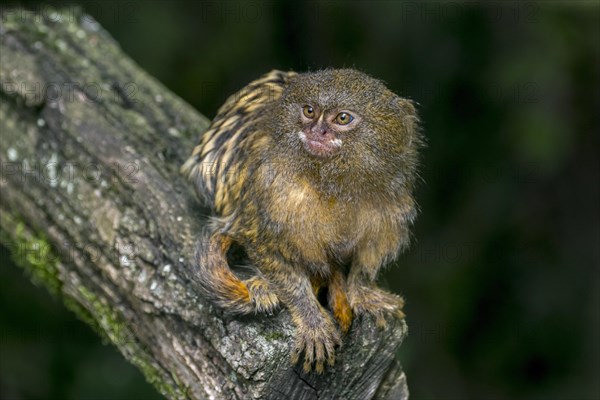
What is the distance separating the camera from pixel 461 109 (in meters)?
5.63

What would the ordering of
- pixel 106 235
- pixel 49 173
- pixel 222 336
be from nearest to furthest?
pixel 222 336 < pixel 106 235 < pixel 49 173

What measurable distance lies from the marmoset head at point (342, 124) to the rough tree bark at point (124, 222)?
651mm

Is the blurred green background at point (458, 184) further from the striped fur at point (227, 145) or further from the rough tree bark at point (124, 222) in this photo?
the striped fur at point (227, 145)

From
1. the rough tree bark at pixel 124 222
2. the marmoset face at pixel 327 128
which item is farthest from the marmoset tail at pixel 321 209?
the rough tree bark at pixel 124 222

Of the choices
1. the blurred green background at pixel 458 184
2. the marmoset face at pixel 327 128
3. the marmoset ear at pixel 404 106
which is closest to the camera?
the marmoset face at pixel 327 128

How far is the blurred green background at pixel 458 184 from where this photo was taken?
17.8 ft

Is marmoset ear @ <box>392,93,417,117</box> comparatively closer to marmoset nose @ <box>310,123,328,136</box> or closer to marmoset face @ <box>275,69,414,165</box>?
marmoset face @ <box>275,69,414,165</box>

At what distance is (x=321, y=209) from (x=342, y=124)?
1.18ft

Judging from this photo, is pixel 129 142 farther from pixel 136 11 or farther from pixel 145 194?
pixel 136 11

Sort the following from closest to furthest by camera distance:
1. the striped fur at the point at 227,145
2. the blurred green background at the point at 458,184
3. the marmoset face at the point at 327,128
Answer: the marmoset face at the point at 327,128
the striped fur at the point at 227,145
the blurred green background at the point at 458,184

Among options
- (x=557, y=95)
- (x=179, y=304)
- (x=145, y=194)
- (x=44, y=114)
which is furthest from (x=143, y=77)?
(x=557, y=95)

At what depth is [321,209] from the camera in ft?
10.8

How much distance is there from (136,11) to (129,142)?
6.74 feet

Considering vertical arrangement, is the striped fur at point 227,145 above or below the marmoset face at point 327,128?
below
